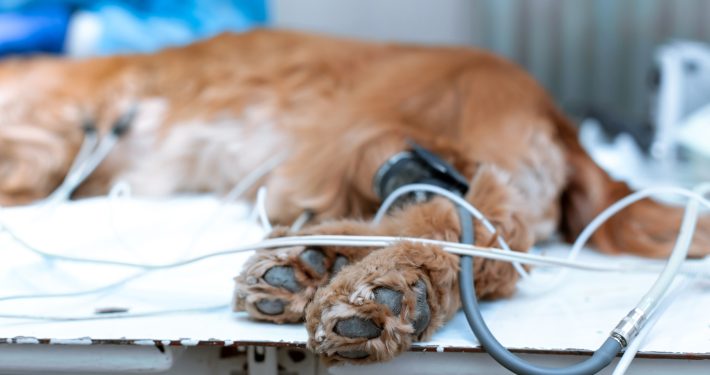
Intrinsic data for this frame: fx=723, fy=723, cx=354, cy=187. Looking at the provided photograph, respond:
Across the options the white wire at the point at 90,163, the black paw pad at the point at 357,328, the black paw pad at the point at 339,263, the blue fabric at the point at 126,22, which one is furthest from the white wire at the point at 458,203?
the blue fabric at the point at 126,22

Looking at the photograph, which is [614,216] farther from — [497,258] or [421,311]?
[421,311]

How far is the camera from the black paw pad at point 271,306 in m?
0.69

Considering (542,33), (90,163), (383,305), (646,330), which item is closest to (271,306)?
(383,305)

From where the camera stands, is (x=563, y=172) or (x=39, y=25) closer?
(x=563, y=172)

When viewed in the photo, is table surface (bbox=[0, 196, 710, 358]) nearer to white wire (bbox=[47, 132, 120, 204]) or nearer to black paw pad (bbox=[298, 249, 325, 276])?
black paw pad (bbox=[298, 249, 325, 276])

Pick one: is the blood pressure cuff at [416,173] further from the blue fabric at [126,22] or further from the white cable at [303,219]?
the blue fabric at [126,22]

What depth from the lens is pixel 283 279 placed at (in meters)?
0.71

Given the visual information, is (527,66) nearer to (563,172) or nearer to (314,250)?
(563,172)

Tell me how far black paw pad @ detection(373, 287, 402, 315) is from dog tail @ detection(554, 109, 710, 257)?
19.5 inches

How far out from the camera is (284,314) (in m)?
0.69

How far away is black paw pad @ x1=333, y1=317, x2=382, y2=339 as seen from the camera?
23.7 inches

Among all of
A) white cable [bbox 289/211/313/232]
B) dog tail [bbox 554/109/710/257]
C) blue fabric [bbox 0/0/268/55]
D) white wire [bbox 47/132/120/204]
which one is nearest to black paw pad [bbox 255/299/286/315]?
white cable [bbox 289/211/313/232]

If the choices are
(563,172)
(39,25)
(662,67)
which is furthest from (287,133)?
(662,67)

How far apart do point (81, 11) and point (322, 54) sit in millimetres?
707
